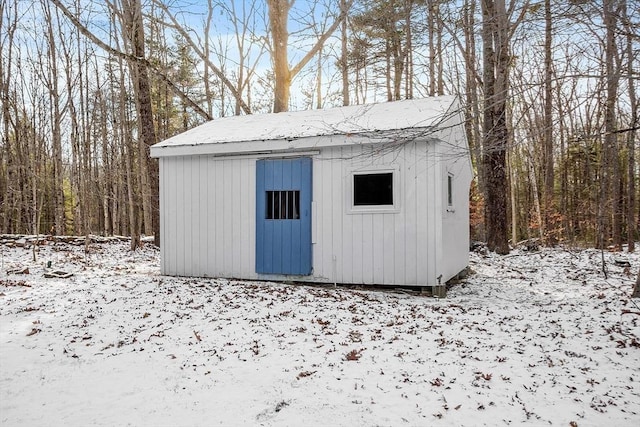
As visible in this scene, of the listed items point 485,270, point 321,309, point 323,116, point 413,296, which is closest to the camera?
point 321,309

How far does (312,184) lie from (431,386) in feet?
14.3

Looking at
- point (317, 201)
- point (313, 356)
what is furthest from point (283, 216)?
point (313, 356)

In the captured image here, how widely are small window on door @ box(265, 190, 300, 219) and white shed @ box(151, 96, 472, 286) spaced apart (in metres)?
0.02

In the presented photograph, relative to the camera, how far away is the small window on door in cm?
722

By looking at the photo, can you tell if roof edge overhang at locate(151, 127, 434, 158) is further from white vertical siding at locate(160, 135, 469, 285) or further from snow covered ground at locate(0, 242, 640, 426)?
snow covered ground at locate(0, 242, 640, 426)

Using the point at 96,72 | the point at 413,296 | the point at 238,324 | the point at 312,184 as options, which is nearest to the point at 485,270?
the point at 413,296

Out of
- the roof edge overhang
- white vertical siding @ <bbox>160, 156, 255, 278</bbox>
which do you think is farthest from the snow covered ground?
the roof edge overhang

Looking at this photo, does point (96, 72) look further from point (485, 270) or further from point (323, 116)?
point (485, 270)

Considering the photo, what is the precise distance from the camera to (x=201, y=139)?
7816 mm

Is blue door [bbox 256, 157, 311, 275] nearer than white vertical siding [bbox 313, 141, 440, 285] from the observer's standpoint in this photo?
No

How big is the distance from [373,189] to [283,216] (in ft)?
5.45

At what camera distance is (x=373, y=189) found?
677 centimetres

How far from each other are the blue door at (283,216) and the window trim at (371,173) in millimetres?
695

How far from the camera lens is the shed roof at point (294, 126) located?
695 centimetres
